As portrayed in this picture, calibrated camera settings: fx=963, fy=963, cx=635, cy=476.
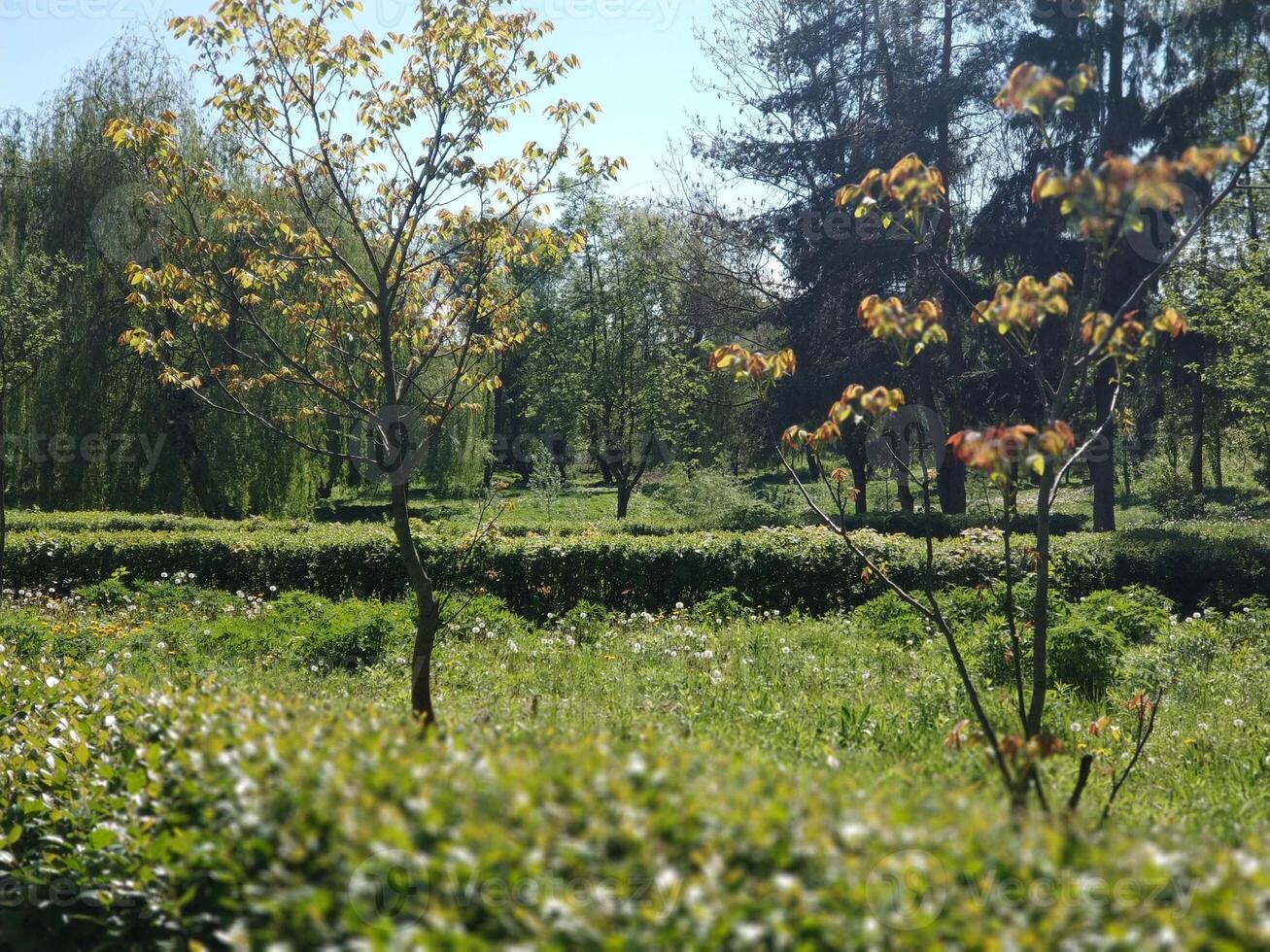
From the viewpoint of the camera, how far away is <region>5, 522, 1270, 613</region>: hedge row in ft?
29.9

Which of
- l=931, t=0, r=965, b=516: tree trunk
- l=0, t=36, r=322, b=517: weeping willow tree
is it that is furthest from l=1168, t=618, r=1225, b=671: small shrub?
l=0, t=36, r=322, b=517: weeping willow tree

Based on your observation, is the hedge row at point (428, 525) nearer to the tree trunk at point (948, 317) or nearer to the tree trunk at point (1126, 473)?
the tree trunk at point (948, 317)

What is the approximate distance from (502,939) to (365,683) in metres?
4.93

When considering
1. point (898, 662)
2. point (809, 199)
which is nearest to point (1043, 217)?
point (809, 199)

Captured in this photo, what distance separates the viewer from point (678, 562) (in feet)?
31.0

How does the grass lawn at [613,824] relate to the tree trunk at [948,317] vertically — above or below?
below

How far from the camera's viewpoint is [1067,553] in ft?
30.0

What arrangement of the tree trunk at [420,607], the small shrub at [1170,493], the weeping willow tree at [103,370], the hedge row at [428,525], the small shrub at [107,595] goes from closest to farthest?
the tree trunk at [420,607]
the small shrub at [107,595]
the hedge row at [428,525]
the weeping willow tree at [103,370]
the small shrub at [1170,493]

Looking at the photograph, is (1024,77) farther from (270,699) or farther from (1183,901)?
(270,699)

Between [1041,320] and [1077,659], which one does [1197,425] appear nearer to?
[1077,659]

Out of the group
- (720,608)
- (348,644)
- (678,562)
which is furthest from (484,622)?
(678,562)

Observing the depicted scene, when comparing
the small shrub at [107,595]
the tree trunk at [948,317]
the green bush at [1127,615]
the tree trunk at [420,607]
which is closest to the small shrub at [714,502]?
the tree trunk at [948,317]

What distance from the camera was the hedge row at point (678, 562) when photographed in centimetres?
911

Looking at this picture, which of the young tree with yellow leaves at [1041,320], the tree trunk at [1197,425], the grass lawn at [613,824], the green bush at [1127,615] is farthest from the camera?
the tree trunk at [1197,425]
